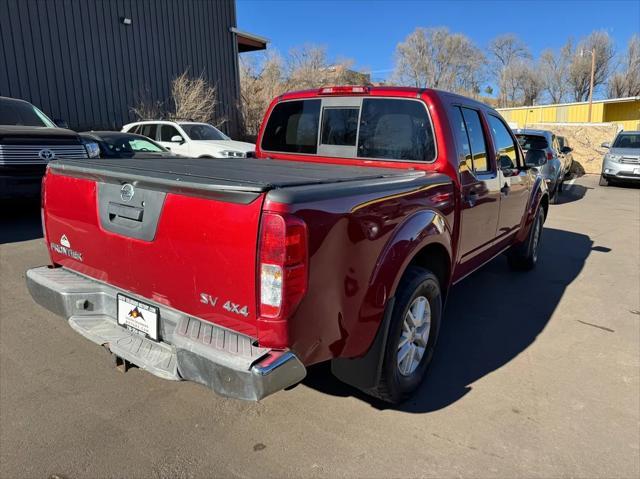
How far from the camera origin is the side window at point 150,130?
13.6m

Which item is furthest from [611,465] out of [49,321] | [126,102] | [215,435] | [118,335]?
[126,102]

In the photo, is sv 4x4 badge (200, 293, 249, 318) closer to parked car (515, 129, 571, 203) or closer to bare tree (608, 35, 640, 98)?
parked car (515, 129, 571, 203)

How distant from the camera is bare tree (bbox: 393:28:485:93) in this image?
4997 centimetres

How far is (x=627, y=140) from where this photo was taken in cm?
1556

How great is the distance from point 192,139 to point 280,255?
11.7 meters

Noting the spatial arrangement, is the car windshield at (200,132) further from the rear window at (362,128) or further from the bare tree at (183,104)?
the rear window at (362,128)

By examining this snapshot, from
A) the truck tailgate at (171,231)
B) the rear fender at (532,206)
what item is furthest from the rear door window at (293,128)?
the rear fender at (532,206)

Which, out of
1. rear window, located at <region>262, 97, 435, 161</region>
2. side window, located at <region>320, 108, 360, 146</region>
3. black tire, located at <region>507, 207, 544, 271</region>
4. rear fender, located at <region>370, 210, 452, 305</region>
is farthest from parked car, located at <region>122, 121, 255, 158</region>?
rear fender, located at <region>370, 210, 452, 305</region>

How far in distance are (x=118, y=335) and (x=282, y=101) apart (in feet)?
8.86

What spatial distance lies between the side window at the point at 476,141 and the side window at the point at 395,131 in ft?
1.74

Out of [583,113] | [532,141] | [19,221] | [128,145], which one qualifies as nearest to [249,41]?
[128,145]

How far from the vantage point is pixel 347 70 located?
136ft

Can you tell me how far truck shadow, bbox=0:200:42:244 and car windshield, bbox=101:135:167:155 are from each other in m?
2.57

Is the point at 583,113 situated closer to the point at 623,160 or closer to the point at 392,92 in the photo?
the point at 623,160
